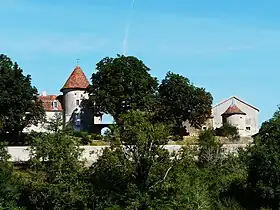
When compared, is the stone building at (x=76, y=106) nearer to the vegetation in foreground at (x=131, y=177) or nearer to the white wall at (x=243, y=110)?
the white wall at (x=243, y=110)

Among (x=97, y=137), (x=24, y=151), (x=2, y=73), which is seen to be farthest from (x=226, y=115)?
(x=24, y=151)

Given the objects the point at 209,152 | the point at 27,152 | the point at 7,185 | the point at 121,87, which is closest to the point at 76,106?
the point at 121,87

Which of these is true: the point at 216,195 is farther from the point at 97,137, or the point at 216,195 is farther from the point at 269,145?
the point at 97,137

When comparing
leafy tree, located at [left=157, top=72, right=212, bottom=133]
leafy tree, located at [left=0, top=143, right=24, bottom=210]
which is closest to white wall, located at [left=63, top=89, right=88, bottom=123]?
leafy tree, located at [left=157, top=72, right=212, bottom=133]

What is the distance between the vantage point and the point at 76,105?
66.9 m

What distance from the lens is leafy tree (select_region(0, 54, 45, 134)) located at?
5419 cm

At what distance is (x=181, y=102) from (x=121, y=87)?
218 inches

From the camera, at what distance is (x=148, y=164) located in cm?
3591

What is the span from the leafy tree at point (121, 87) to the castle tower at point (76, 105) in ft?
15.1

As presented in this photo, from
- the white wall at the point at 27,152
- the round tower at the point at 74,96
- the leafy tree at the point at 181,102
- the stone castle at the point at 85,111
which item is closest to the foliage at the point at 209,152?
the white wall at the point at 27,152

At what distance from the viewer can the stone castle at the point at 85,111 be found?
6662 centimetres

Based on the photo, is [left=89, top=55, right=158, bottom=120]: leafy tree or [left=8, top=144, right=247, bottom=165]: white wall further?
[left=89, top=55, right=158, bottom=120]: leafy tree

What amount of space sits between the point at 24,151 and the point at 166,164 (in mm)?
13165

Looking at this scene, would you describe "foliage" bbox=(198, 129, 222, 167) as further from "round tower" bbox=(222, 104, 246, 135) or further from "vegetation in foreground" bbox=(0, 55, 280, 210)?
"round tower" bbox=(222, 104, 246, 135)
